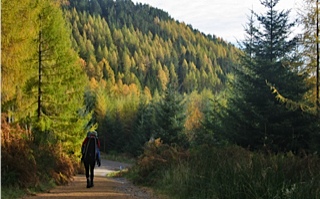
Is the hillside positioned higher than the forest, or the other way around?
the hillside

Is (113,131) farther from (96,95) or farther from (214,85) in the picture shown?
(214,85)

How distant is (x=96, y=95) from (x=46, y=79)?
192ft

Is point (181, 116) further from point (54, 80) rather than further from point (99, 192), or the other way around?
point (99, 192)

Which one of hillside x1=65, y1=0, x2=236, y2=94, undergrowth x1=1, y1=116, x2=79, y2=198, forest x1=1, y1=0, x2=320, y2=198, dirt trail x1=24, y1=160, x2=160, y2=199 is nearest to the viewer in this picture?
forest x1=1, y1=0, x2=320, y2=198

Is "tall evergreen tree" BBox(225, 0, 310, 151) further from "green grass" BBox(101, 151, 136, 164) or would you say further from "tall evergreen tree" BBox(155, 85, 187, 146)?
"green grass" BBox(101, 151, 136, 164)

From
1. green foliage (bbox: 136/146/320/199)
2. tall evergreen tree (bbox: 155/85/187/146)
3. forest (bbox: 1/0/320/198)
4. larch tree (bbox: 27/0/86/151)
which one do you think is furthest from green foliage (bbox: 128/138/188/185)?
tall evergreen tree (bbox: 155/85/187/146)

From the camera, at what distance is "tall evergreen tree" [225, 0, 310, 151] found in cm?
1988

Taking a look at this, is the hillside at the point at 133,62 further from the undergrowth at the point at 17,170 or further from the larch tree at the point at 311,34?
the undergrowth at the point at 17,170

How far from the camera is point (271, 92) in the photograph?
20.8 metres

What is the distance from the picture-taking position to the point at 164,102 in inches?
1449

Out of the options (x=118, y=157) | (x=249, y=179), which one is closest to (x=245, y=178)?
(x=249, y=179)

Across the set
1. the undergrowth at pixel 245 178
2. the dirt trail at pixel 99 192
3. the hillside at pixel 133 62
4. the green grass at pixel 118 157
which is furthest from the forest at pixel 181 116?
the hillside at pixel 133 62

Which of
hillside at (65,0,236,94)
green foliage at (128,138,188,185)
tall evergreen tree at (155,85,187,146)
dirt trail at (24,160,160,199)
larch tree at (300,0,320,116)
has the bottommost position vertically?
dirt trail at (24,160,160,199)

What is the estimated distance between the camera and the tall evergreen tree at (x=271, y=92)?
19.9m
